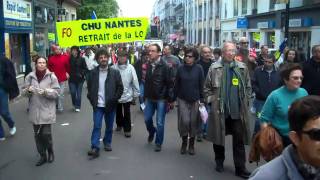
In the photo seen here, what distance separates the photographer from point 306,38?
23406 mm

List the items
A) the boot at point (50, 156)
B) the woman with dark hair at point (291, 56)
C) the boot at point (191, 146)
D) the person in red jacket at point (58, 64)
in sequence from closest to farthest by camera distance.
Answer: the boot at point (50, 156) < the boot at point (191, 146) < the woman with dark hair at point (291, 56) < the person in red jacket at point (58, 64)

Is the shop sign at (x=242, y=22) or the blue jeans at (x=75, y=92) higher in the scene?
the shop sign at (x=242, y=22)

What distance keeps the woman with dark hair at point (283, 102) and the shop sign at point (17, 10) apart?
15.5 m

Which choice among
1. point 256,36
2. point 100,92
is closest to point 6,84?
point 100,92

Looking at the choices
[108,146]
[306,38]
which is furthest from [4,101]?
[306,38]

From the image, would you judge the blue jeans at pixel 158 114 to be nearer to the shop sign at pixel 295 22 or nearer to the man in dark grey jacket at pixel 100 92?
the man in dark grey jacket at pixel 100 92

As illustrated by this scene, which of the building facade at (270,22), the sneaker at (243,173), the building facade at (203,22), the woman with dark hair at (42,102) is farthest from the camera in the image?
the building facade at (203,22)

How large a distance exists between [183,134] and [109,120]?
A: 47.8 inches

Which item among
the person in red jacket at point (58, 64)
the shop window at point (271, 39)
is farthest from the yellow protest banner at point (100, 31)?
the shop window at point (271, 39)

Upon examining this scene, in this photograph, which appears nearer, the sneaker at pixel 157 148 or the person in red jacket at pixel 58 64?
the sneaker at pixel 157 148

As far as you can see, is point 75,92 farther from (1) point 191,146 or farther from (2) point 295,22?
(2) point 295,22

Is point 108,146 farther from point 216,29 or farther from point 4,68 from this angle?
point 216,29

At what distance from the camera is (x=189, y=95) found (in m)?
7.43

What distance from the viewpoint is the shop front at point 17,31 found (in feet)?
60.3
